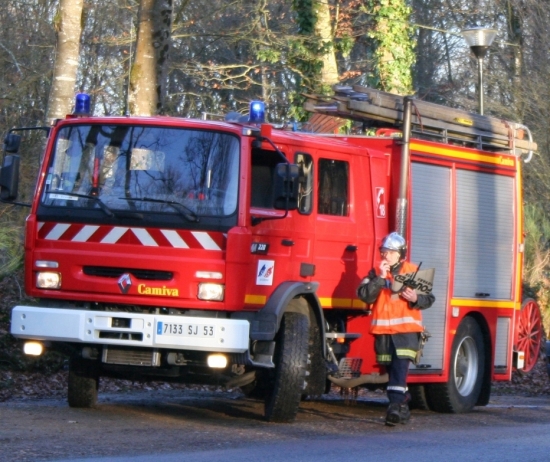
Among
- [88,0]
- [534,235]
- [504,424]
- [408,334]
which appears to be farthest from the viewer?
[88,0]

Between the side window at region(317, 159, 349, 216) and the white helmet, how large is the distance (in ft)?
1.61

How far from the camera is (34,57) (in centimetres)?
2550

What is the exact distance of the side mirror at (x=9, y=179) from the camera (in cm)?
962

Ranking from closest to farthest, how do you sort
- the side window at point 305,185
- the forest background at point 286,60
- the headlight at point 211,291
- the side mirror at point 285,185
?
1. the headlight at point 211,291
2. the side mirror at point 285,185
3. the side window at point 305,185
4. the forest background at point 286,60

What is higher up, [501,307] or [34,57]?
[34,57]

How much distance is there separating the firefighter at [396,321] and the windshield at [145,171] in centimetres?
178

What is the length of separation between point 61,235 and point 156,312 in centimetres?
102

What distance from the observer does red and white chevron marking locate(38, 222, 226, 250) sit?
9.26 m

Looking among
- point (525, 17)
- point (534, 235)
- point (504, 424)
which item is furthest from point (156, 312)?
point (525, 17)

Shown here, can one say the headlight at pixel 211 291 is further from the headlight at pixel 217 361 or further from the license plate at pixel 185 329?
the headlight at pixel 217 361

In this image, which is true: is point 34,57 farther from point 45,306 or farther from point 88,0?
point 45,306

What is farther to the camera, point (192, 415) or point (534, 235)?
point (534, 235)

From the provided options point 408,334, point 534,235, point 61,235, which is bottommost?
point 408,334

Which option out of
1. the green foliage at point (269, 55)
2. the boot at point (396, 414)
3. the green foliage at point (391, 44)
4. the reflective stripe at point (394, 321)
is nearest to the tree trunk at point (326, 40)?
the green foliage at point (391, 44)
